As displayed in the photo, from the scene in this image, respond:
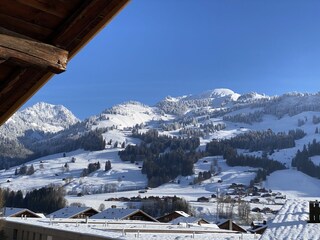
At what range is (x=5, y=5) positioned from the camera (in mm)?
3691

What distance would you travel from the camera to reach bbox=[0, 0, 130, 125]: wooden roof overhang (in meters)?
3.71

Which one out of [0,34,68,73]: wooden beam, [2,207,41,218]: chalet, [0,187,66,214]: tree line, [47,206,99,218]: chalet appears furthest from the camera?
[0,187,66,214]: tree line

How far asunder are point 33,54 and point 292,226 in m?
15.6

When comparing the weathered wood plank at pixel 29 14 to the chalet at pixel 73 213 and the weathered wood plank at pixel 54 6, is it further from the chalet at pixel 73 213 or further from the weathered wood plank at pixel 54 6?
the chalet at pixel 73 213

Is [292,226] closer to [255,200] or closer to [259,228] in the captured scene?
[259,228]

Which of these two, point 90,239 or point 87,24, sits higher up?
point 87,24

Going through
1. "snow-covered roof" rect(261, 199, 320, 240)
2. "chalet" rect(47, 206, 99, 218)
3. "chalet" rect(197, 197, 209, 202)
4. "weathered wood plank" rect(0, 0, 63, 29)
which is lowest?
"chalet" rect(197, 197, 209, 202)

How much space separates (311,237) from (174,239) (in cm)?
1424

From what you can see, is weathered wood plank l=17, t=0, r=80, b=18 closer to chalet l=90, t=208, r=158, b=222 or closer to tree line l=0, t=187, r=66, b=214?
chalet l=90, t=208, r=158, b=222

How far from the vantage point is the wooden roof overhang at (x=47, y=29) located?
3.71m

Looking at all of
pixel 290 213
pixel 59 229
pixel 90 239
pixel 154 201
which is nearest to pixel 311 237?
pixel 290 213

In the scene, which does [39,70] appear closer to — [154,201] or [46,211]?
[46,211]

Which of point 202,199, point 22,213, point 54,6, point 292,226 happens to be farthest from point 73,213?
point 202,199

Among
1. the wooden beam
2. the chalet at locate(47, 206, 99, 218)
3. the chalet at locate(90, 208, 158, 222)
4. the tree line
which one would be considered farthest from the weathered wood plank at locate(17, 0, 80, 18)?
the tree line
